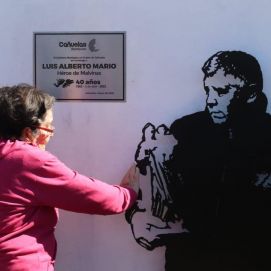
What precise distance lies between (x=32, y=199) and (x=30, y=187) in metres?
0.05

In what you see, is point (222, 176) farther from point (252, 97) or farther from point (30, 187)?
point (30, 187)

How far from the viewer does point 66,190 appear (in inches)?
77.2

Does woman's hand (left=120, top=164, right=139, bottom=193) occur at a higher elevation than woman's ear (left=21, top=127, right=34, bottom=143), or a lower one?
lower

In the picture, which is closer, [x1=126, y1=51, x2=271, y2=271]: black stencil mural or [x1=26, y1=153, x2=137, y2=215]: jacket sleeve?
[x1=26, y1=153, x2=137, y2=215]: jacket sleeve

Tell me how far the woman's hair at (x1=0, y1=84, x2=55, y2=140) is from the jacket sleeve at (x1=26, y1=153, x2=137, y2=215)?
16 cm

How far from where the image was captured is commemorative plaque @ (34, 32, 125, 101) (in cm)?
275

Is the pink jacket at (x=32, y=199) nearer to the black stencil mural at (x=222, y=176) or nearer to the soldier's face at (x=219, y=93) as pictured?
the black stencil mural at (x=222, y=176)

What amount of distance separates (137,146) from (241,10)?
92 centimetres

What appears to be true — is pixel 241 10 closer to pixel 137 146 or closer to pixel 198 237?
pixel 137 146

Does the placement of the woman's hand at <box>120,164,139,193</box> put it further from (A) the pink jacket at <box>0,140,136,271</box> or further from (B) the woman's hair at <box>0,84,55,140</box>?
(B) the woman's hair at <box>0,84,55,140</box>

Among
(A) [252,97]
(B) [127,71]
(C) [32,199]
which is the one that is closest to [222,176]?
(A) [252,97]

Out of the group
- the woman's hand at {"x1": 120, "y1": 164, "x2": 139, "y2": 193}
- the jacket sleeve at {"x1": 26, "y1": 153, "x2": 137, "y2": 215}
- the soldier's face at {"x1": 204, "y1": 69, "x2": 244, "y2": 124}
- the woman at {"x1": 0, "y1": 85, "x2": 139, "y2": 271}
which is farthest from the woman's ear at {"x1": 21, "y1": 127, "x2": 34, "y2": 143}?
the soldier's face at {"x1": 204, "y1": 69, "x2": 244, "y2": 124}

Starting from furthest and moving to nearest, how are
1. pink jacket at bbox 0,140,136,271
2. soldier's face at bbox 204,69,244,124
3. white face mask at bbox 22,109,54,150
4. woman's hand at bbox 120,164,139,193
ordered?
1. soldier's face at bbox 204,69,244,124
2. woman's hand at bbox 120,164,139,193
3. white face mask at bbox 22,109,54,150
4. pink jacket at bbox 0,140,136,271

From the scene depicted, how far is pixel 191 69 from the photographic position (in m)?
2.70
